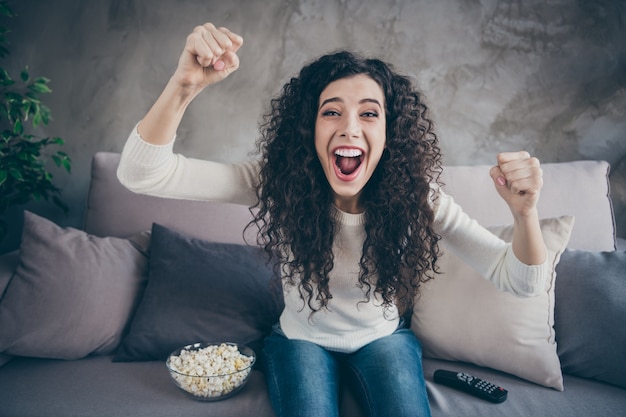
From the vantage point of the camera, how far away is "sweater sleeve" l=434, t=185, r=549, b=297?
3.84ft

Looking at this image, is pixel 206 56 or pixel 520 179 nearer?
pixel 206 56

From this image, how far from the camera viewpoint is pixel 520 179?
1043 mm

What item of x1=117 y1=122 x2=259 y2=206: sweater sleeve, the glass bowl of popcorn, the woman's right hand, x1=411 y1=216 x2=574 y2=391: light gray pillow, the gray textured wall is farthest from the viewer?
the gray textured wall

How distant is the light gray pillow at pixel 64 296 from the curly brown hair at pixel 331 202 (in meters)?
0.54

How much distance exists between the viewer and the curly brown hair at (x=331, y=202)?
123cm

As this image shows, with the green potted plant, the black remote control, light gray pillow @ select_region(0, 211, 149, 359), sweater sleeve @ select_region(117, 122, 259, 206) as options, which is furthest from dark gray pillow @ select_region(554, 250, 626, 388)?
the green potted plant

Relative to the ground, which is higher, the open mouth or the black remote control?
the open mouth

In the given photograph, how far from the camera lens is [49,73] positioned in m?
2.09

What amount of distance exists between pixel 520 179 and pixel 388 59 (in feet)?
3.97

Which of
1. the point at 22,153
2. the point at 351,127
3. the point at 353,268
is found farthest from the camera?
the point at 22,153

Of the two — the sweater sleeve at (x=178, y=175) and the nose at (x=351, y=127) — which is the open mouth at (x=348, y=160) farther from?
the sweater sleeve at (x=178, y=175)

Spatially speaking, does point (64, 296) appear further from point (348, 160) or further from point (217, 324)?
point (348, 160)

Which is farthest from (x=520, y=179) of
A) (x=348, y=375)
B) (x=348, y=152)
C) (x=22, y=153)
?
(x=22, y=153)

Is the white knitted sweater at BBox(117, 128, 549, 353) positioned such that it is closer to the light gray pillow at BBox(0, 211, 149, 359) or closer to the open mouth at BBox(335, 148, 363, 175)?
the open mouth at BBox(335, 148, 363, 175)
